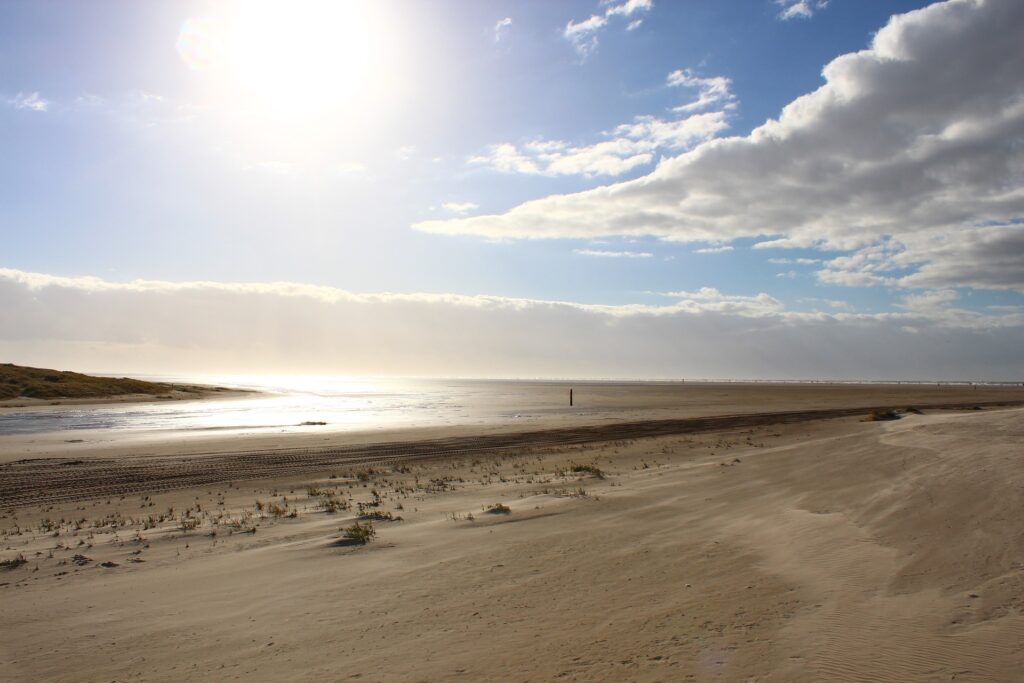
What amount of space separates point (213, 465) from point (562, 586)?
57.6 ft

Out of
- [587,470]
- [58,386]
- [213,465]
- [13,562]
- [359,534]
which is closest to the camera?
[13,562]

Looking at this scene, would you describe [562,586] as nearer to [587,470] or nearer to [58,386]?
[587,470]

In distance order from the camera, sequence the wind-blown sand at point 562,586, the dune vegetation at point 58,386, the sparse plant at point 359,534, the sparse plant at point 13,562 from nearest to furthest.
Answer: the wind-blown sand at point 562,586
the sparse plant at point 13,562
the sparse plant at point 359,534
the dune vegetation at point 58,386

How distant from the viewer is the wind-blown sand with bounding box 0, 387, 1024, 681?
18.3ft

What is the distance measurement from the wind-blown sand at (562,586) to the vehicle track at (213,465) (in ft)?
9.55

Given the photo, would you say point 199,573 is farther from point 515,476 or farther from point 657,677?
point 515,476

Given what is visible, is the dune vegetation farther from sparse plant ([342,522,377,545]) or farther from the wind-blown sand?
sparse plant ([342,522,377,545])

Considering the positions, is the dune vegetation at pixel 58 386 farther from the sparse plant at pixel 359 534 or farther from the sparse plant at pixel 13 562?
the sparse plant at pixel 359 534

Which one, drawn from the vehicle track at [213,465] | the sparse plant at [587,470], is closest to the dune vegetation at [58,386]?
the vehicle track at [213,465]

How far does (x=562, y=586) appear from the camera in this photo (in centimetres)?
776

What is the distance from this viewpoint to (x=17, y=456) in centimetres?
2409

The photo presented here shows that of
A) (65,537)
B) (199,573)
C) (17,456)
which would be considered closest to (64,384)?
(17,456)

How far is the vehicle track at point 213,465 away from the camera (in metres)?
16.8

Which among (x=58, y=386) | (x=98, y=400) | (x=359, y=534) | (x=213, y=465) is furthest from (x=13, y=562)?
(x=58, y=386)
